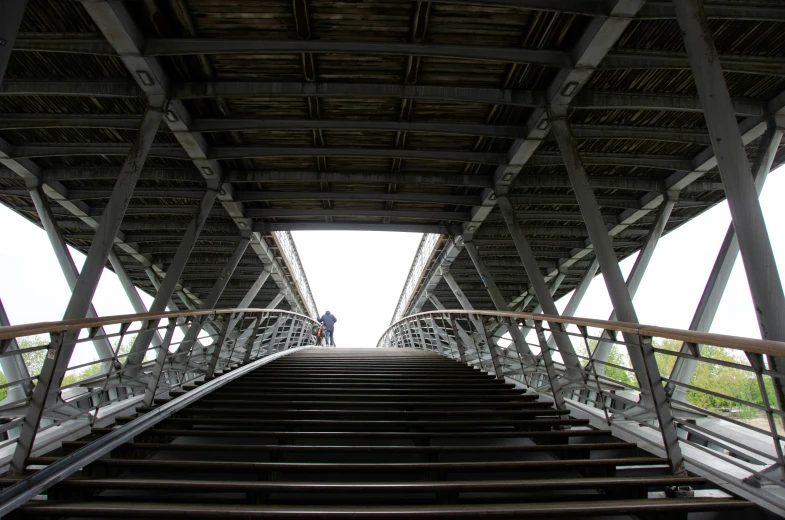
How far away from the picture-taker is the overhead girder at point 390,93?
296 inches

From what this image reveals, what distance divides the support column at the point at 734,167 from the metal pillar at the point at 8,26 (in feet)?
21.4

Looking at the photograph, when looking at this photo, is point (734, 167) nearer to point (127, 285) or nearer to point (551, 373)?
point (551, 373)

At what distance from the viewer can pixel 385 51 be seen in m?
6.48

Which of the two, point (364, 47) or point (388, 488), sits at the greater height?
point (364, 47)

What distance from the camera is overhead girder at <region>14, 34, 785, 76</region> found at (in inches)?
250

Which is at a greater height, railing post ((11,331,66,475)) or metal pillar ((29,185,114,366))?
metal pillar ((29,185,114,366))

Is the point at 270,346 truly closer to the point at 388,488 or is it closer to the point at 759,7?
the point at 388,488

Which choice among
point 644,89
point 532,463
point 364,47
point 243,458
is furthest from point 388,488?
point 644,89

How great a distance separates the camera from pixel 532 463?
11.9ft

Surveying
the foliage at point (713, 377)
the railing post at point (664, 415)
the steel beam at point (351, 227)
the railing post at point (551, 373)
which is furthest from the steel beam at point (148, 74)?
the foliage at point (713, 377)

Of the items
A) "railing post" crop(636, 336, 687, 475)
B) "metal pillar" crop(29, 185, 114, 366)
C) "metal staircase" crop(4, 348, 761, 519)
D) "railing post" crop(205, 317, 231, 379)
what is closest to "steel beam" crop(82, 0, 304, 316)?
→ "metal pillar" crop(29, 185, 114, 366)

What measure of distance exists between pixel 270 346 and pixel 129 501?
6.90 metres

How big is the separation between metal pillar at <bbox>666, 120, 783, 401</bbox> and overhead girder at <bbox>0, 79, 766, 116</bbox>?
608 millimetres

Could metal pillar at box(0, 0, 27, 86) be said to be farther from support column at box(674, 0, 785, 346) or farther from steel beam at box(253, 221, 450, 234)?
steel beam at box(253, 221, 450, 234)
